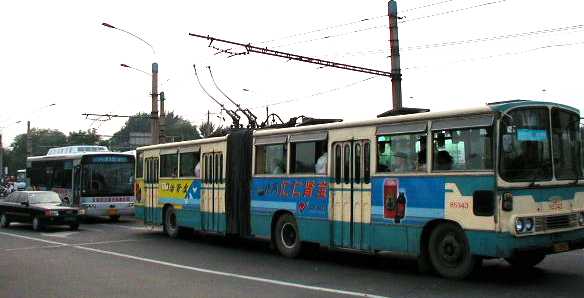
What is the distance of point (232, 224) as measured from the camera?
15688 millimetres

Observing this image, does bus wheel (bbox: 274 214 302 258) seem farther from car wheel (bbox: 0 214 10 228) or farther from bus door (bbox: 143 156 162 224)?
car wheel (bbox: 0 214 10 228)

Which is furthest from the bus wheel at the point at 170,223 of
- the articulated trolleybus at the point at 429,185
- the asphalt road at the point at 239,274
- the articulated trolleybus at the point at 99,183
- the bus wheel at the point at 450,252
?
the bus wheel at the point at 450,252

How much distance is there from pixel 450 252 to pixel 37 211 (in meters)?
15.9

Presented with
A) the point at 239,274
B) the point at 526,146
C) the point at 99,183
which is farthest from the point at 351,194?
the point at 99,183

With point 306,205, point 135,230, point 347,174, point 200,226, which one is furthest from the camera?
point 135,230

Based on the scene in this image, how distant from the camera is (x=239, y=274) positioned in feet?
37.6

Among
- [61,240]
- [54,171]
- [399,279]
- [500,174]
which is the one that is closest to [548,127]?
[500,174]

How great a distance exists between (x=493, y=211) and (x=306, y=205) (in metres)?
4.67

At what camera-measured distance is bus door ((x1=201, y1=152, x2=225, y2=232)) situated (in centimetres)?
1608

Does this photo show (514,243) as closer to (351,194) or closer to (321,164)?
(351,194)

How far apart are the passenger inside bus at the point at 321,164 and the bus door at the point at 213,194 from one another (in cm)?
359

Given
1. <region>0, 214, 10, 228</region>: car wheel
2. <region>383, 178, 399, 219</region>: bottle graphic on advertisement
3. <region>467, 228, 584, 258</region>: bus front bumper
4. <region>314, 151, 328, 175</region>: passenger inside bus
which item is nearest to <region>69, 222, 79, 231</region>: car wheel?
<region>0, 214, 10, 228</region>: car wheel

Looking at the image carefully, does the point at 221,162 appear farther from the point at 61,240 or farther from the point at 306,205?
the point at 61,240

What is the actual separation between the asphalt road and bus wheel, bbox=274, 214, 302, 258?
0.26m
